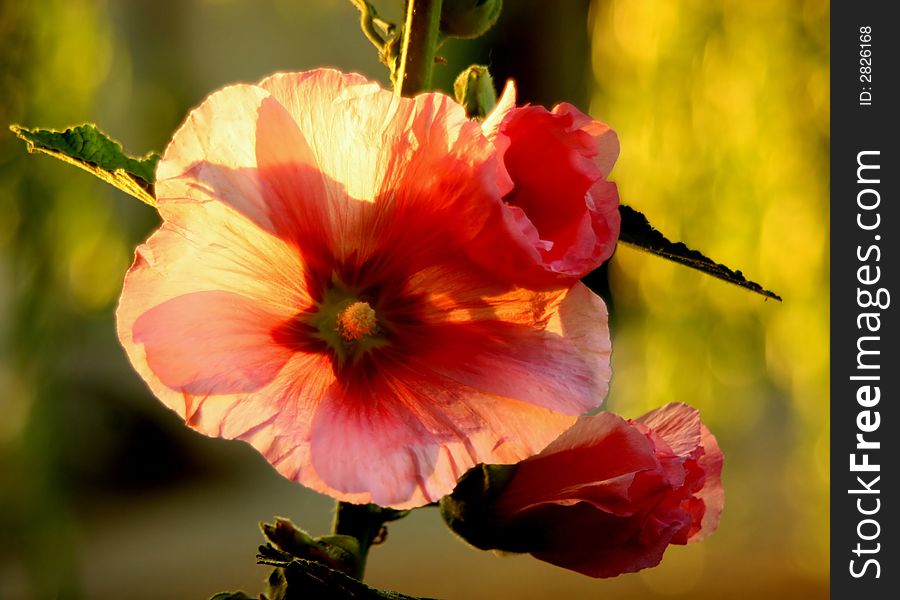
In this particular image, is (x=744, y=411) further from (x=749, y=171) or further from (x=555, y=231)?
(x=555, y=231)

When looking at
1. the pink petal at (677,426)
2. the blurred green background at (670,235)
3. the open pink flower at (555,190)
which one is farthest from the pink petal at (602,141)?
the blurred green background at (670,235)

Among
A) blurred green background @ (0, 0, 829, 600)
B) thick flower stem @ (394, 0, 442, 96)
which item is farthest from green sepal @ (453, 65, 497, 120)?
blurred green background @ (0, 0, 829, 600)

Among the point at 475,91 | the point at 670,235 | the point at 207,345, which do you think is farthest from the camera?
the point at 670,235

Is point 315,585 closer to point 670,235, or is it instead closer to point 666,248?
point 666,248

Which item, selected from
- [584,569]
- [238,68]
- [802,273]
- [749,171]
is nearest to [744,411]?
[802,273]

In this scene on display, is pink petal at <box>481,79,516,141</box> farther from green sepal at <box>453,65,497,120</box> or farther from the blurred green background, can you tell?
the blurred green background

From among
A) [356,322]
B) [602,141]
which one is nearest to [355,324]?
[356,322]
